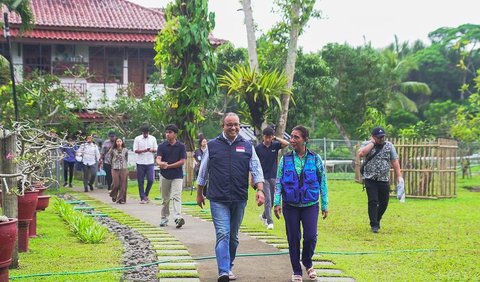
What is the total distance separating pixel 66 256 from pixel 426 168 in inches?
500

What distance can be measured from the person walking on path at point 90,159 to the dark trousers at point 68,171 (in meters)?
1.03

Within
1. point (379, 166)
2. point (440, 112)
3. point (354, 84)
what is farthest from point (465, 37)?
point (379, 166)

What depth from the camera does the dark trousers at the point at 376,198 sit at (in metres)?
12.5

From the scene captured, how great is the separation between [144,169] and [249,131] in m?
10.0

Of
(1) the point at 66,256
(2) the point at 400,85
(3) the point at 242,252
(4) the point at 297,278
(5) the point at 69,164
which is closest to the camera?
(4) the point at 297,278

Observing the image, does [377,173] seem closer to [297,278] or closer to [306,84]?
[297,278]

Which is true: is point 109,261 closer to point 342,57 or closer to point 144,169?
point 144,169

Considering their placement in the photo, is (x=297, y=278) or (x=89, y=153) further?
(x=89, y=153)

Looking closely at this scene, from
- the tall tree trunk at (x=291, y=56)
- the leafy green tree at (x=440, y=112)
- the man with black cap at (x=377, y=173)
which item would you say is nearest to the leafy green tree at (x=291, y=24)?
the tall tree trunk at (x=291, y=56)

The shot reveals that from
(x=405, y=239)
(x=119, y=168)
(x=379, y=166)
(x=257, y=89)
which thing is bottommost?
(x=405, y=239)

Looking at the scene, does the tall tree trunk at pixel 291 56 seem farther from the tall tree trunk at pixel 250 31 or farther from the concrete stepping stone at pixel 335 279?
the concrete stepping stone at pixel 335 279

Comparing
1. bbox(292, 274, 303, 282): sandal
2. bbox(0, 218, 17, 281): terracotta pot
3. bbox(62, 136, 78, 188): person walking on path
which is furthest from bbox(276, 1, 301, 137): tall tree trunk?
bbox(0, 218, 17, 281): terracotta pot

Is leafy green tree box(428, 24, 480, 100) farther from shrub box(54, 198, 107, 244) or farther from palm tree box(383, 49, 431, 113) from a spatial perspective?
shrub box(54, 198, 107, 244)

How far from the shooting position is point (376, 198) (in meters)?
12.6
